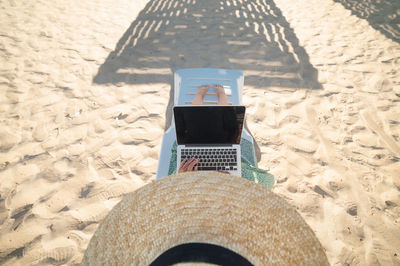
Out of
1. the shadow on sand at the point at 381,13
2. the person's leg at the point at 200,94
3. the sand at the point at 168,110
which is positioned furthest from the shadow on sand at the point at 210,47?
the shadow on sand at the point at 381,13

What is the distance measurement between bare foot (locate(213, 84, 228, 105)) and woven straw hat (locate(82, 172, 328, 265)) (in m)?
1.06

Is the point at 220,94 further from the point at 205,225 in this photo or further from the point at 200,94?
the point at 205,225

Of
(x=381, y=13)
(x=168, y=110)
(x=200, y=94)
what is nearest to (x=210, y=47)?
(x=168, y=110)

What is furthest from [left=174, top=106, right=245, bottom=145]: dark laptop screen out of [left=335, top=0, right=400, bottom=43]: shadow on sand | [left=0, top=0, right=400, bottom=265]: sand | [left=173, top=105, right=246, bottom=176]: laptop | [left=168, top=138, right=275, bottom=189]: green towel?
[left=335, top=0, right=400, bottom=43]: shadow on sand

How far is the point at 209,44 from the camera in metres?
4.35

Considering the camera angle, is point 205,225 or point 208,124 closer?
point 205,225

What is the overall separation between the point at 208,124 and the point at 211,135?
0.13m

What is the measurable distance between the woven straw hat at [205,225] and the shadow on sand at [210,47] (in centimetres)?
198

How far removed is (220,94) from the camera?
196 centimetres

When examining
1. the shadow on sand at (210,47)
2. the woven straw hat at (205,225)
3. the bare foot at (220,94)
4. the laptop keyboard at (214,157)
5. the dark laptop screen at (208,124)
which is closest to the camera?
the woven straw hat at (205,225)

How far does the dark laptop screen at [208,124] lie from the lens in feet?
4.85

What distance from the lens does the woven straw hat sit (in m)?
0.79

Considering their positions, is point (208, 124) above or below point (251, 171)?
above

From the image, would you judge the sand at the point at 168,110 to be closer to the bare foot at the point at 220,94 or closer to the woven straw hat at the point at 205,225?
the bare foot at the point at 220,94
